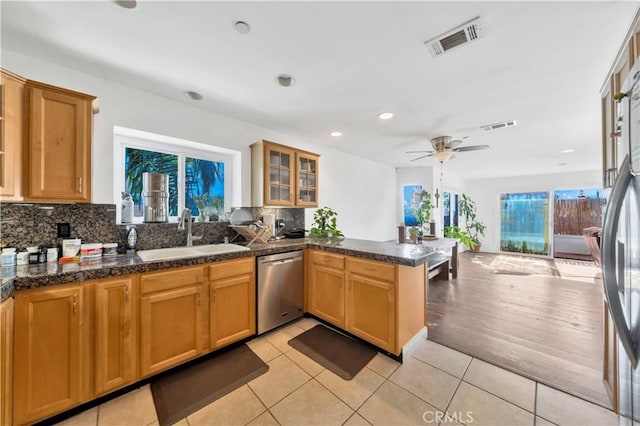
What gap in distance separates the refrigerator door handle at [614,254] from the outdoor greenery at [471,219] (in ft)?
23.8

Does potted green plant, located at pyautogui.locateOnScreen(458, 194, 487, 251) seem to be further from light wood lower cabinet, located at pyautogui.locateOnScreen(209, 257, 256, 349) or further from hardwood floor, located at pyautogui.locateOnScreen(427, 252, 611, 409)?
light wood lower cabinet, located at pyautogui.locateOnScreen(209, 257, 256, 349)

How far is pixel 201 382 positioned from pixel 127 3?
98.0 inches

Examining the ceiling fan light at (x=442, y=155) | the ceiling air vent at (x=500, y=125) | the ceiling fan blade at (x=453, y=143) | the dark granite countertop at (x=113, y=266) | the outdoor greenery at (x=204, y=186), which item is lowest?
the dark granite countertop at (x=113, y=266)

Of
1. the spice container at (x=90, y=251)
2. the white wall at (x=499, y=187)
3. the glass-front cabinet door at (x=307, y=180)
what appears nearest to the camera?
the spice container at (x=90, y=251)

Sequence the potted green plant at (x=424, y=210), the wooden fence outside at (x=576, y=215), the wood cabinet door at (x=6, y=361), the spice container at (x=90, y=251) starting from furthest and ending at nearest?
the wooden fence outside at (x=576, y=215)
the potted green plant at (x=424, y=210)
the spice container at (x=90, y=251)
the wood cabinet door at (x=6, y=361)

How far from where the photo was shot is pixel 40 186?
1565mm

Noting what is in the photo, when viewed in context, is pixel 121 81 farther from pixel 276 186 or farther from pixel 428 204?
pixel 428 204

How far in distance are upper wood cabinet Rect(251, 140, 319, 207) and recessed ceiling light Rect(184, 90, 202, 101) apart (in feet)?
2.51

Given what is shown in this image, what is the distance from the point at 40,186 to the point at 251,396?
2012 mm

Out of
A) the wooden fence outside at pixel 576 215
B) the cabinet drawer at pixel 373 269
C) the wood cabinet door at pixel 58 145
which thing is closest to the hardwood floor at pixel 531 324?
the cabinet drawer at pixel 373 269

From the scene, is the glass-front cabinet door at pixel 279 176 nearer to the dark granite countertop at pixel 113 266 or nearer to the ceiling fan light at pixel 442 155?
the dark granite countertop at pixel 113 266

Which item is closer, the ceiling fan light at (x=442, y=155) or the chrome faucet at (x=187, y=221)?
the chrome faucet at (x=187, y=221)

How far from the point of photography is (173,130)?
2439mm

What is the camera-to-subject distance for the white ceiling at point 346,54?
1344 millimetres
